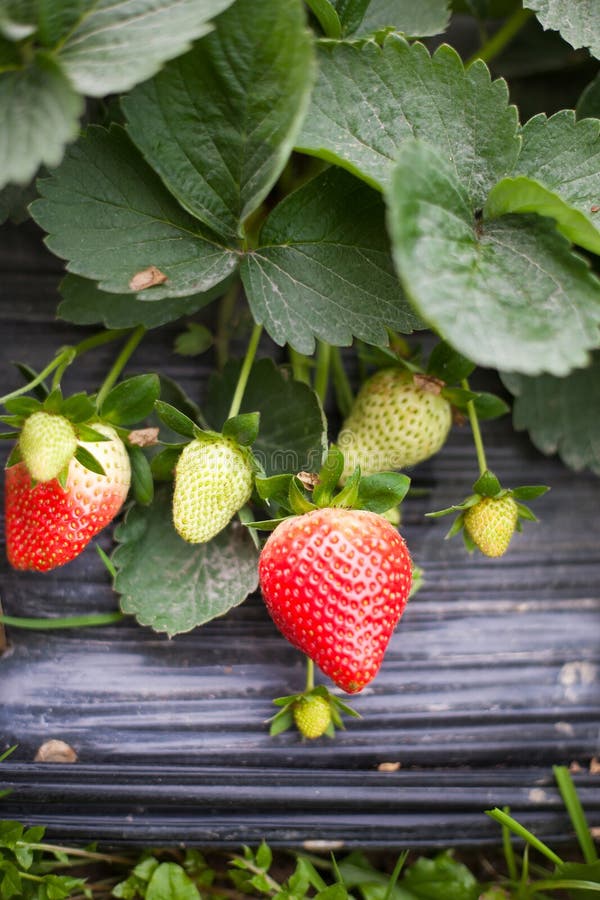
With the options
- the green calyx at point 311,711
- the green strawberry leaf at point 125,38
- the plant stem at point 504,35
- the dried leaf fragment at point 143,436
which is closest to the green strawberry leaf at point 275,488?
the dried leaf fragment at point 143,436

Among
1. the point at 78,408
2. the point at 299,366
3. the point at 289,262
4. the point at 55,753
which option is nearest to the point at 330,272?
the point at 289,262

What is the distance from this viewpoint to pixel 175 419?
2.31 ft

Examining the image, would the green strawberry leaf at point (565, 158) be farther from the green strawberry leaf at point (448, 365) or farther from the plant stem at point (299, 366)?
the plant stem at point (299, 366)

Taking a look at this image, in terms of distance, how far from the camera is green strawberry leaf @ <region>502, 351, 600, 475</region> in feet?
3.06

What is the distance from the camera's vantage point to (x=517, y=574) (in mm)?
946

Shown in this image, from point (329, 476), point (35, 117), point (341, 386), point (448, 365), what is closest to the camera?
point (35, 117)

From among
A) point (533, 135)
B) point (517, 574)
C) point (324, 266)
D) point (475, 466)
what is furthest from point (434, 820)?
point (533, 135)

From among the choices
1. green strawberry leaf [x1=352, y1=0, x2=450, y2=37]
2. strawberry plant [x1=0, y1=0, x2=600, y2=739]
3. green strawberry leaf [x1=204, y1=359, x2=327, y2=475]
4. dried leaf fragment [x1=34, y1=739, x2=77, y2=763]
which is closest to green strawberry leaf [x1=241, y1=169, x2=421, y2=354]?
strawberry plant [x1=0, y1=0, x2=600, y2=739]

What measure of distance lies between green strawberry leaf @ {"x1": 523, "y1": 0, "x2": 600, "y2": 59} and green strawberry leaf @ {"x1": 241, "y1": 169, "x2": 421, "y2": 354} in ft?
0.76

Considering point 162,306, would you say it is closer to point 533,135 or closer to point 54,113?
point 54,113

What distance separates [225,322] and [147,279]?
0.72 feet

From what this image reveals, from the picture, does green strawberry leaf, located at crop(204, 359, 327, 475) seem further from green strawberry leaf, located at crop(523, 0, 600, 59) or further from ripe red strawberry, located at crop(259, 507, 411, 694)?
green strawberry leaf, located at crop(523, 0, 600, 59)

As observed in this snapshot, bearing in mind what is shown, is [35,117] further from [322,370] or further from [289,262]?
[322,370]

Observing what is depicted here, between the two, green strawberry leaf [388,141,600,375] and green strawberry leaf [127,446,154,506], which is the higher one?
green strawberry leaf [388,141,600,375]
